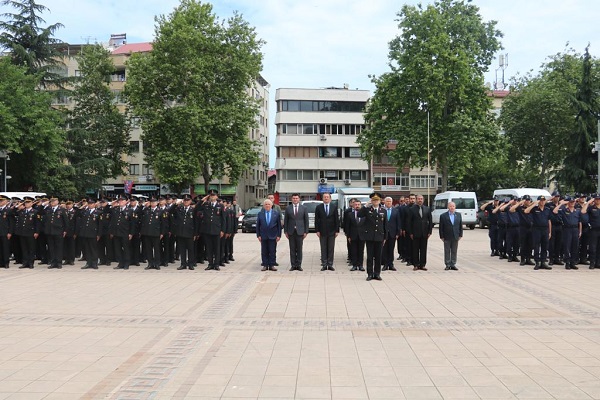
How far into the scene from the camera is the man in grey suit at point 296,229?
14.6 metres

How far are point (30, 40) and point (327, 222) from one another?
110ft

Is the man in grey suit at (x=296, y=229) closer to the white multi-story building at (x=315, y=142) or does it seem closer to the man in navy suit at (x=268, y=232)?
the man in navy suit at (x=268, y=232)

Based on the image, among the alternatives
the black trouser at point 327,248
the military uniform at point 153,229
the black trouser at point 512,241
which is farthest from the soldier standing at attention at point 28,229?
the black trouser at point 512,241

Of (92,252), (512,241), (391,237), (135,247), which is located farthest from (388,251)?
(92,252)

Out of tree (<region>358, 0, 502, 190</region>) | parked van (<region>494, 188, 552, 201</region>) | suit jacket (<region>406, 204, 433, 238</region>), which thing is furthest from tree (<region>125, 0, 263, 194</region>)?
suit jacket (<region>406, 204, 433, 238</region>)

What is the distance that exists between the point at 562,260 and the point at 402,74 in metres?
27.4

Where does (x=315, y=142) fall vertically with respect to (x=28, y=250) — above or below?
above

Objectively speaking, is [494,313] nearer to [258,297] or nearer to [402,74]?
[258,297]

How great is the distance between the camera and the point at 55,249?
15055 millimetres

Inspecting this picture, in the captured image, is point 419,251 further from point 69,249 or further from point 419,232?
point 69,249

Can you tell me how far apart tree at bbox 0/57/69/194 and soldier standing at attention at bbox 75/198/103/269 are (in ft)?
64.2

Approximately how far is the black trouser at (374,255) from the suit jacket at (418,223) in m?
2.57

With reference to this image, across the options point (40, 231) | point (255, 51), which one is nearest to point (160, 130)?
point (255, 51)

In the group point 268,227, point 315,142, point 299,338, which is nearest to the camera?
point 299,338
